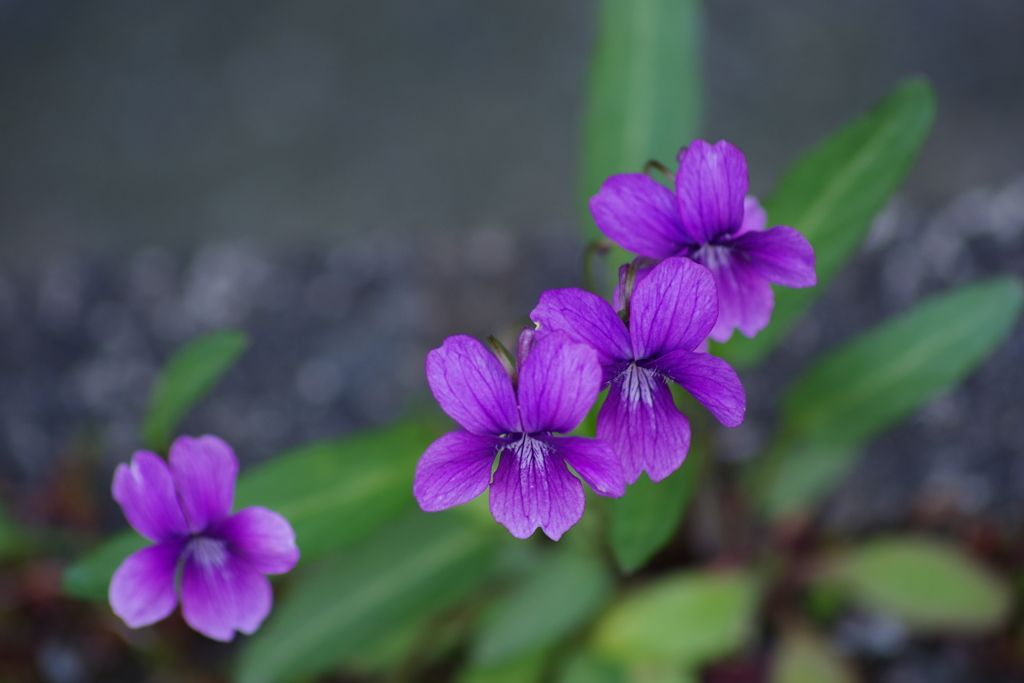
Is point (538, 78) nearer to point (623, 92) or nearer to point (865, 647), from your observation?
point (623, 92)

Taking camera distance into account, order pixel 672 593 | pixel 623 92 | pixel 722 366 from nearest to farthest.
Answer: pixel 722 366, pixel 623 92, pixel 672 593

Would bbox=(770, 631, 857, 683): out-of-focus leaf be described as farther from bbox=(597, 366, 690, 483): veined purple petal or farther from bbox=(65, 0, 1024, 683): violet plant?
bbox=(597, 366, 690, 483): veined purple petal

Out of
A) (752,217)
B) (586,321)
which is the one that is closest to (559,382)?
(586,321)

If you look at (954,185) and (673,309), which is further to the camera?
(954,185)

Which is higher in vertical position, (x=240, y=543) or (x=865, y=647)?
(x=240, y=543)

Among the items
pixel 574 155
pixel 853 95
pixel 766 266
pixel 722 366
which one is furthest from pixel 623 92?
pixel 853 95

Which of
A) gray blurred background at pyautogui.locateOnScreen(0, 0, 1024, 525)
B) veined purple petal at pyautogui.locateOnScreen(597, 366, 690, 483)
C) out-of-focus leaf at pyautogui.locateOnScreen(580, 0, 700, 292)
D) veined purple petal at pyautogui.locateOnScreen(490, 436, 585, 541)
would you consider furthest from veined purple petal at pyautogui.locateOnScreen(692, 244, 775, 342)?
gray blurred background at pyautogui.locateOnScreen(0, 0, 1024, 525)

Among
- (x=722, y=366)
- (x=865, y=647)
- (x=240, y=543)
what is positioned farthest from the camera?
(x=865, y=647)

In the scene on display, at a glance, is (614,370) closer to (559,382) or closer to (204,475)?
(559,382)
